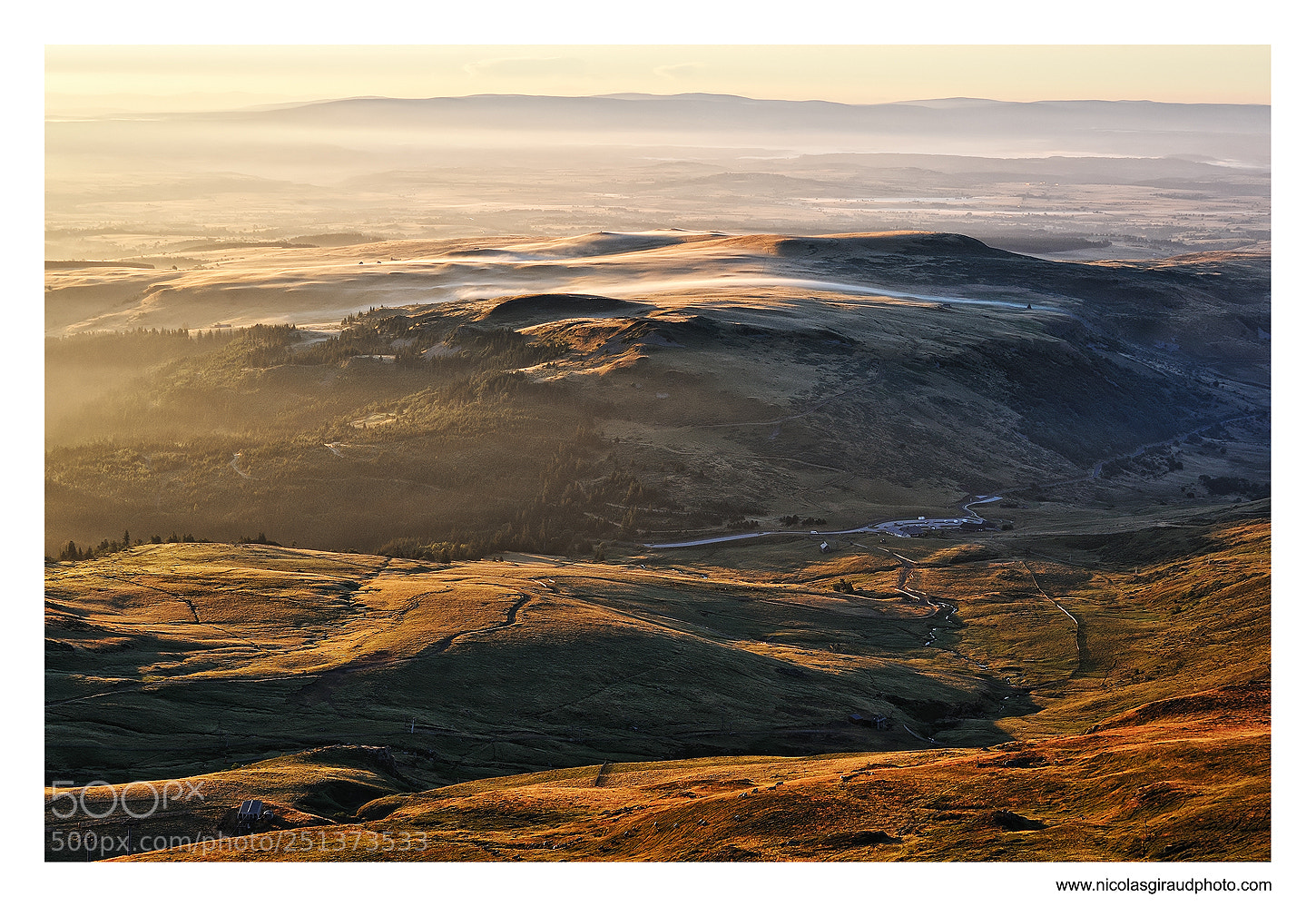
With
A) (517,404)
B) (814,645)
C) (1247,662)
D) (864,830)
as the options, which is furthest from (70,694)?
(517,404)

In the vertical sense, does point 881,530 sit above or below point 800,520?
below

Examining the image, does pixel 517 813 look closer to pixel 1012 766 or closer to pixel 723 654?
pixel 1012 766

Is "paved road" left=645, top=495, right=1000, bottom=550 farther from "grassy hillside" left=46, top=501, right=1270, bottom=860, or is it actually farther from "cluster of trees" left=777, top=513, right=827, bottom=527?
"grassy hillside" left=46, top=501, right=1270, bottom=860

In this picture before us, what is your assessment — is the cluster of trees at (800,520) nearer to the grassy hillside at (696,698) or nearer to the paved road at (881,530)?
the paved road at (881,530)

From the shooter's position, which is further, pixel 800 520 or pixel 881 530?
pixel 800 520

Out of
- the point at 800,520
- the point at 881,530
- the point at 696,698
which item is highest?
the point at 800,520

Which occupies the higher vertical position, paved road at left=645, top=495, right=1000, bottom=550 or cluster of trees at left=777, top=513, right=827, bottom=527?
cluster of trees at left=777, top=513, right=827, bottom=527
